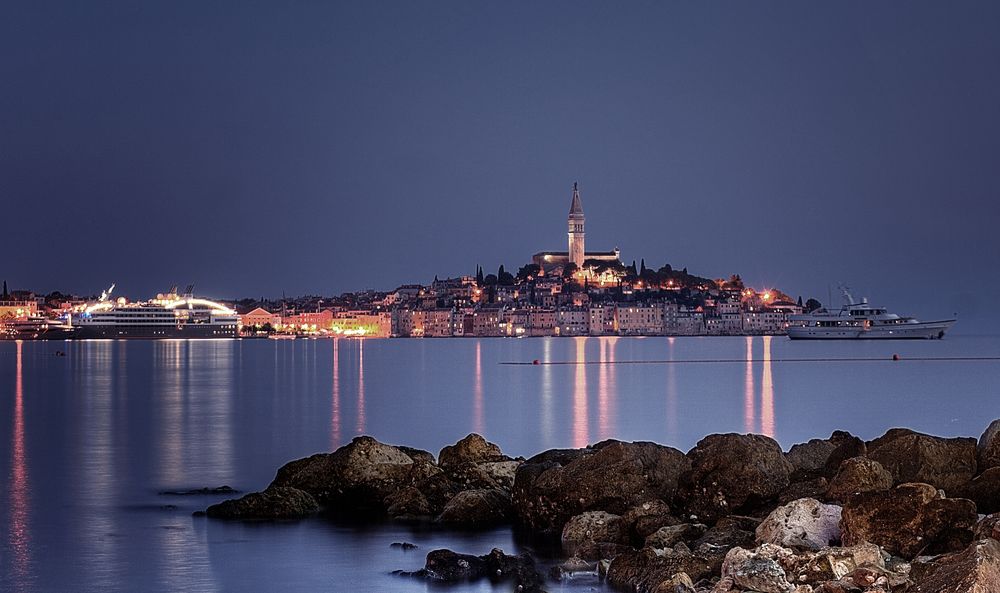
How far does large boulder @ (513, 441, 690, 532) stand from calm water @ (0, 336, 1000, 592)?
0.55 m

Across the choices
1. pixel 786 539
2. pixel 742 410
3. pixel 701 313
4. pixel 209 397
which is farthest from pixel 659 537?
pixel 701 313

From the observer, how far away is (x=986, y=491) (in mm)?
11133

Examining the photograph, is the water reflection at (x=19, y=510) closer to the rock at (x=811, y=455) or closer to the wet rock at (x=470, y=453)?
the wet rock at (x=470, y=453)

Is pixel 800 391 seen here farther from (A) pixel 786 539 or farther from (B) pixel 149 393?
(A) pixel 786 539

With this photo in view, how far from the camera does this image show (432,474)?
50.3ft

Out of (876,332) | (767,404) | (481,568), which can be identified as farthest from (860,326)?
(481,568)

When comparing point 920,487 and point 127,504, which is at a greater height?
point 920,487

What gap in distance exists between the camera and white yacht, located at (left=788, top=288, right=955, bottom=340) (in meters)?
113

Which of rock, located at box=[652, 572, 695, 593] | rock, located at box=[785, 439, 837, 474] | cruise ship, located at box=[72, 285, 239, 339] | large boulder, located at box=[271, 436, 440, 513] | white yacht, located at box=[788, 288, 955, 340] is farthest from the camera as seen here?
cruise ship, located at box=[72, 285, 239, 339]

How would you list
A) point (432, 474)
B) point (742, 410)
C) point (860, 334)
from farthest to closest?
point (860, 334) → point (742, 410) → point (432, 474)

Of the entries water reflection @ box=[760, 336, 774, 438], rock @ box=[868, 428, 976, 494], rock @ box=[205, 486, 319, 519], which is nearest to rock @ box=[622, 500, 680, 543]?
rock @ box=[868, 428, 976, 494]

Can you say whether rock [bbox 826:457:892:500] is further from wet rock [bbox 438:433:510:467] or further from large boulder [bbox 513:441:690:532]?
wet rock [bbox 438:433:510:467]

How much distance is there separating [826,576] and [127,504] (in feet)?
35.7

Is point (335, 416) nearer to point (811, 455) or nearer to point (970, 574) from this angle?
point (811, 455)
